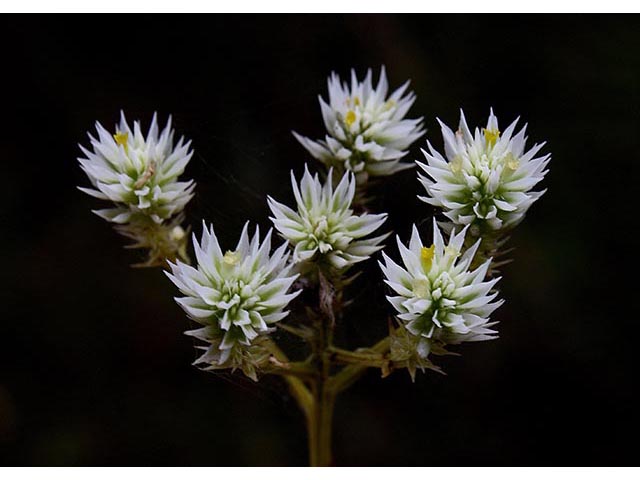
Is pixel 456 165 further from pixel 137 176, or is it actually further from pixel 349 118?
pixel 137 176

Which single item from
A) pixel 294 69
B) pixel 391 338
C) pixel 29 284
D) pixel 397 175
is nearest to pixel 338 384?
pixel 391 338

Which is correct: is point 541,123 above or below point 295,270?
above

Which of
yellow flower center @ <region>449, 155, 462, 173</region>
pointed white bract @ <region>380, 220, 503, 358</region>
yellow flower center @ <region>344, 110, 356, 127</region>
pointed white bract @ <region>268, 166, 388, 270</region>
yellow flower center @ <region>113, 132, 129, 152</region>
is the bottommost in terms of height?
pointed white bract @ <region>380, 220, 503, 358</region>

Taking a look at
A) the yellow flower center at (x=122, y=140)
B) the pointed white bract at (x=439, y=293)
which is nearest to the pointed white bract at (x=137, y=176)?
the yellow flower center at (x=122, y=140)

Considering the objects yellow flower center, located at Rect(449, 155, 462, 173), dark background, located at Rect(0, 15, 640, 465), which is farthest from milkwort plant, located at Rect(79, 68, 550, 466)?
dark background, located at Rect(0, 15, 640, 465)

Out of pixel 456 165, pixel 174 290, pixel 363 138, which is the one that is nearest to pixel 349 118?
A: pixel 363 138

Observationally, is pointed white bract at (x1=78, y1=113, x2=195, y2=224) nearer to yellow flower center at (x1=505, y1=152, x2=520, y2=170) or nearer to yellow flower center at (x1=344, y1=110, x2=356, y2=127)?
yellow flower center at (x1=344, y1=110, x2=356, y2=127)

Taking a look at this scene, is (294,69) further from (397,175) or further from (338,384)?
(338,384)
